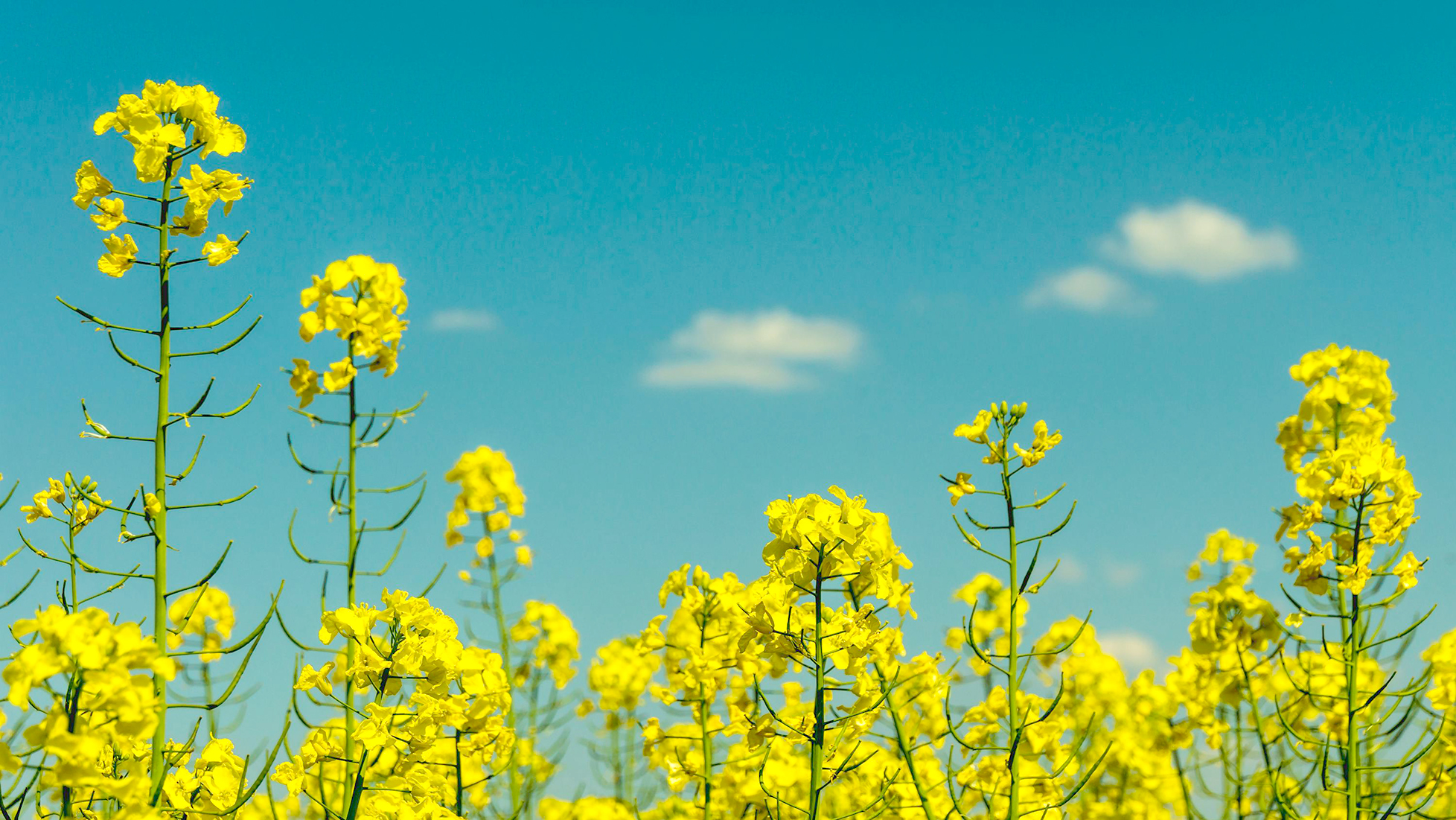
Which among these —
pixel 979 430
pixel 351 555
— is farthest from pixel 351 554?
pixel 979 430

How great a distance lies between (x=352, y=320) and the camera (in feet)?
14.4

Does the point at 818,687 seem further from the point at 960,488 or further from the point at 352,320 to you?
the point at 352,320

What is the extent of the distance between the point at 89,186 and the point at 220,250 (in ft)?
1.59

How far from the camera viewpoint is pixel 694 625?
5477 millimetres

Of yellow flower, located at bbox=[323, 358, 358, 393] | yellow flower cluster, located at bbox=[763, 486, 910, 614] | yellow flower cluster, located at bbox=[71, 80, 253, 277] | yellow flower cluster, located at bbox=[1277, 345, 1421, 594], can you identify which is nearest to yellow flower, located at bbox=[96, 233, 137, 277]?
yellow flower cluster, located at bbox=[71, 80, 253, 277]

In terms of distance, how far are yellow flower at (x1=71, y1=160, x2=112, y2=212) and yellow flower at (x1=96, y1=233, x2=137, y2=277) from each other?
0.18 meters

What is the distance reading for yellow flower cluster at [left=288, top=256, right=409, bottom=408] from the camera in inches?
172

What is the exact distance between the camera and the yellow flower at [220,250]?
147 inches

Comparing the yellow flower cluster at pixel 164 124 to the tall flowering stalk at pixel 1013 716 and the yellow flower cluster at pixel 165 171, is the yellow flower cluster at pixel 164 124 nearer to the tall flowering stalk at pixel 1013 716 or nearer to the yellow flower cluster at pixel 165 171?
the yellow flower cluster at pixel 165 171

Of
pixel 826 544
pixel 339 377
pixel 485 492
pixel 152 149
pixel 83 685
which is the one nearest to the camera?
pixel 83 685

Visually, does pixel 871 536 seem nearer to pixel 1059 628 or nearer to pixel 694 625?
pixel 694 625

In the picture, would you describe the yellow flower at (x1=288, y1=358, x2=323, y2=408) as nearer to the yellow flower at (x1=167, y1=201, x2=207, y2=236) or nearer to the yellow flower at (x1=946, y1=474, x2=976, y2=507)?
the yellow flower at (x1=167, y1=201, x2=207, y2=236)

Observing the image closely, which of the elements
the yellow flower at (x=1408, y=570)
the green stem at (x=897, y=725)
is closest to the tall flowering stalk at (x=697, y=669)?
the green stem at (x=897, y=725)

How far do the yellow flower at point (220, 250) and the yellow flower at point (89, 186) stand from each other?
397mm
